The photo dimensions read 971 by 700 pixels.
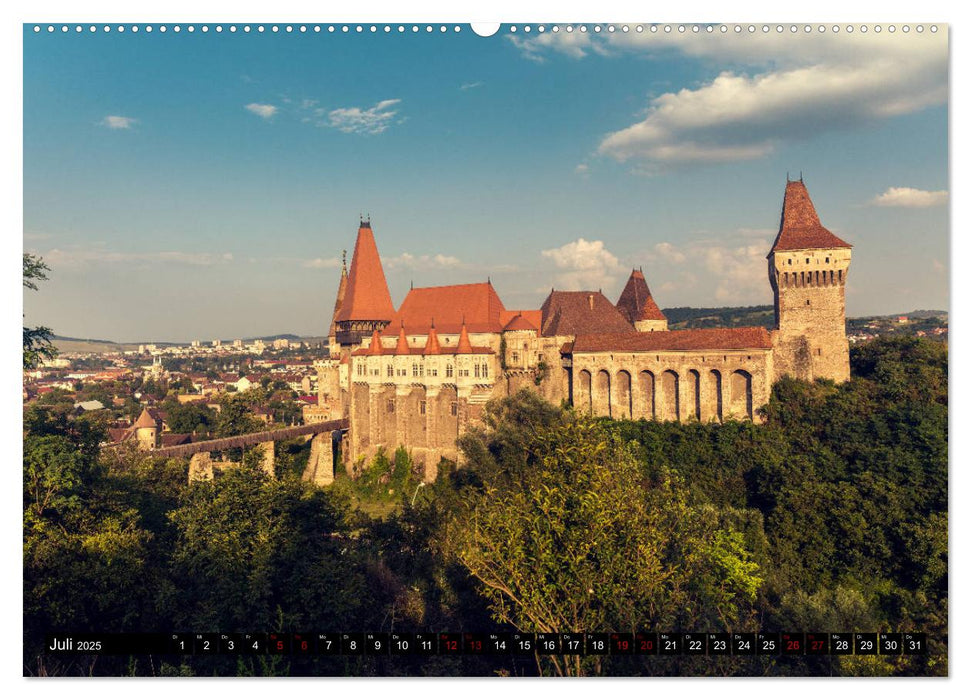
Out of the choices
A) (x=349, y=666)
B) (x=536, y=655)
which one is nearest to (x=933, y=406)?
(x=536, y=655)

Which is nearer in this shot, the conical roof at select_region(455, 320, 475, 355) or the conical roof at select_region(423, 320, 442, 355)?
the conical roof at select_region(455, 320, 475, 355)

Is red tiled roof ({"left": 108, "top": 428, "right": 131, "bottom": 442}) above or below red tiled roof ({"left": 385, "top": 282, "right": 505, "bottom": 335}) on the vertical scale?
below

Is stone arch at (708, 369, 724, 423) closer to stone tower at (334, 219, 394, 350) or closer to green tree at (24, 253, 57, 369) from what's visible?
stone tower at (334, 219, 394, 350)

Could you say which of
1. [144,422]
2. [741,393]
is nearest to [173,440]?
[144,422]

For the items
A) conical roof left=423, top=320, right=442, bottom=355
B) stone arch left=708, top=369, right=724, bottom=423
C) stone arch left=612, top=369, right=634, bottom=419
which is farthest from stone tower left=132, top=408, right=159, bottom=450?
stone arch left=708, top=369, right=724, bottom=423

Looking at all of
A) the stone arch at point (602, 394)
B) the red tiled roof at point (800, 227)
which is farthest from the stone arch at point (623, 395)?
the red tiled roof at point (800, 227)

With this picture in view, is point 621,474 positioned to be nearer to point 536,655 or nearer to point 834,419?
point 536,655
